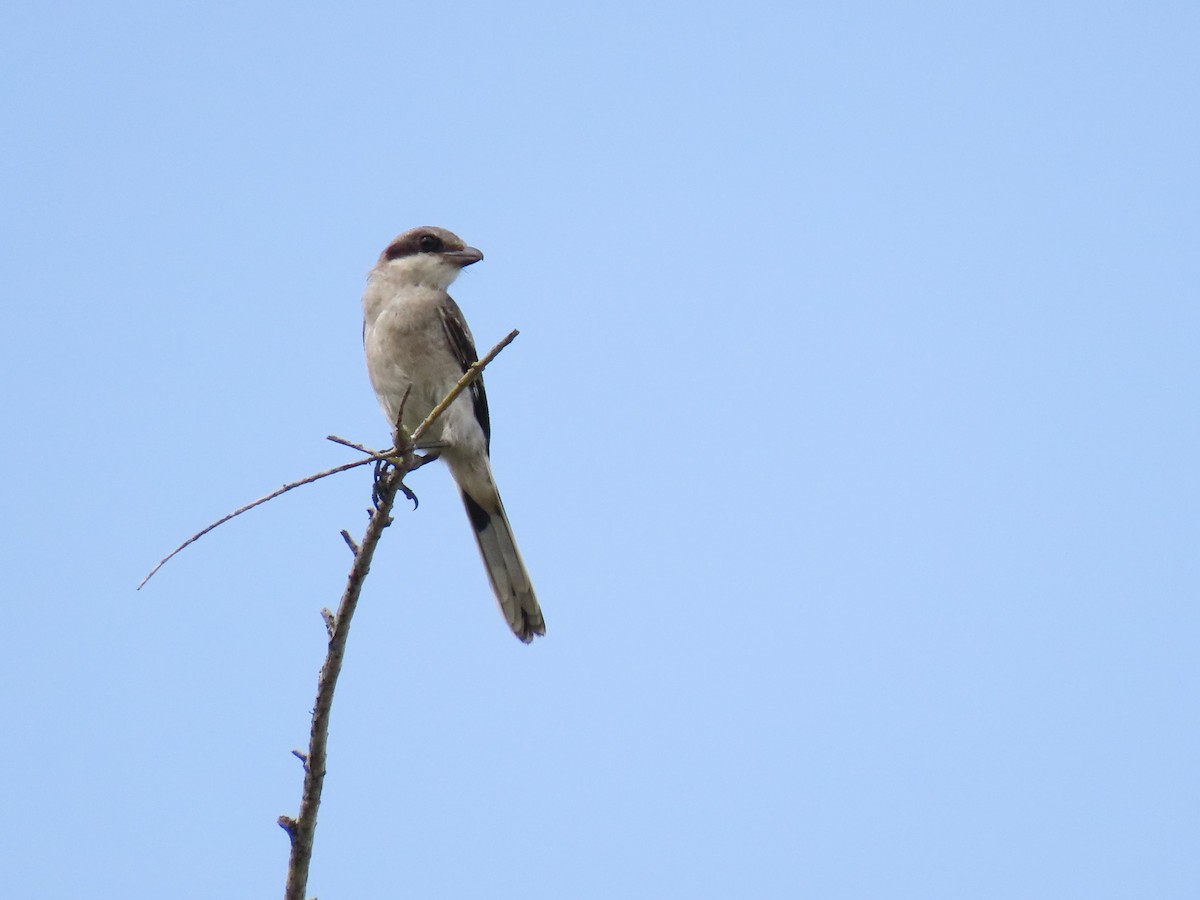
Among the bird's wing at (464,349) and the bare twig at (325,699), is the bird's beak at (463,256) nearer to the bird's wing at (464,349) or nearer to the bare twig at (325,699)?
the bird's wing at (464,349)

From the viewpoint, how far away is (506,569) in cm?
692

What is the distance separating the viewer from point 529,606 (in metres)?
6.67

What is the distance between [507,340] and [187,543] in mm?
1119

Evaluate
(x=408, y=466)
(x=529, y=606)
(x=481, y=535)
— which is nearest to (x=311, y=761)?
(x=408, y=466)

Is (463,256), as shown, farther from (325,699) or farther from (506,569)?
(325,699)

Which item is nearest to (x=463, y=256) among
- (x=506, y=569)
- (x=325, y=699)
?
(x=506, y=569)

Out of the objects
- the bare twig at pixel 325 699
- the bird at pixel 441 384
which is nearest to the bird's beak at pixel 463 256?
the bird at pixel 441 384

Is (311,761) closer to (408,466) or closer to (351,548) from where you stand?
(351,548)

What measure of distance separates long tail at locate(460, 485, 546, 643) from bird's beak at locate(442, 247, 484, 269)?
149 centimetres

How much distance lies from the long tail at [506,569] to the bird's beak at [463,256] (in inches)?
58.6

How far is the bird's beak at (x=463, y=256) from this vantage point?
25.7ft

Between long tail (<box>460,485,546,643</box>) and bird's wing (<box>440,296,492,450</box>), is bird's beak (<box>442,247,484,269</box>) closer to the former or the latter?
bird's wing (<box>440,296,492,450</box>)

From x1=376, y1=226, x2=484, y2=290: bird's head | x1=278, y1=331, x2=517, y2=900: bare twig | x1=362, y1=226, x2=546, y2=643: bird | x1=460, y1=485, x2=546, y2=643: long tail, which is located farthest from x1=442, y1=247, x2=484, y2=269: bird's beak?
x1=278, y1=331, x2=517, y2=900: bare twig

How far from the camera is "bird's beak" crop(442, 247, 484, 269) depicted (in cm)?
783
